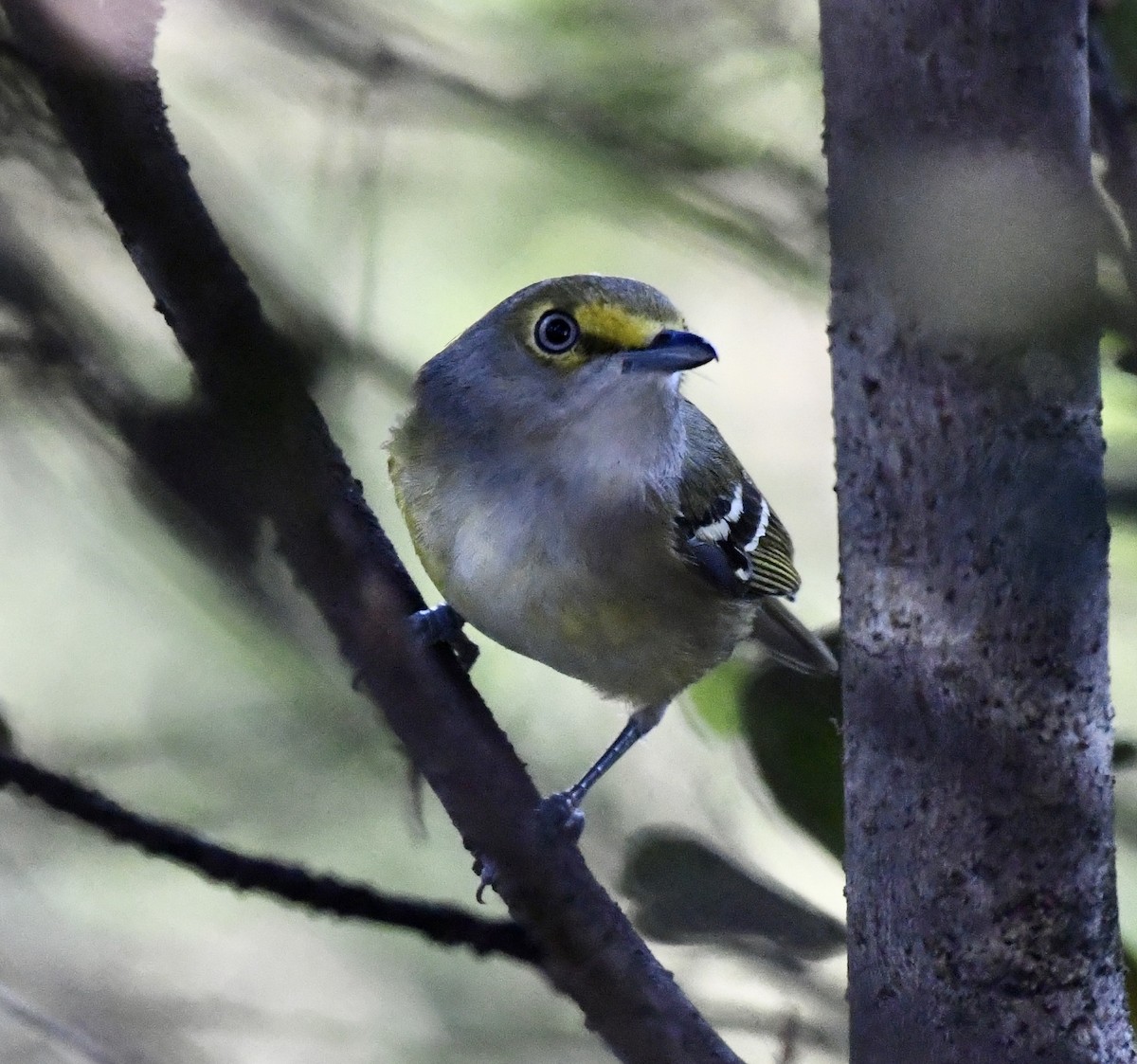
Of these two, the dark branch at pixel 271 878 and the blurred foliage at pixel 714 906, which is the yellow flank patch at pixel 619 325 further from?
the dark branch at pixel 271 878

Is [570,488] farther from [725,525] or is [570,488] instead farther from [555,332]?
[725,525]

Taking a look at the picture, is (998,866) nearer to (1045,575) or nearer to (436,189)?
(1045,575)

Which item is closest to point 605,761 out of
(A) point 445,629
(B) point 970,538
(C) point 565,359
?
(A) point 445,629

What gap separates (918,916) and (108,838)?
699 mm

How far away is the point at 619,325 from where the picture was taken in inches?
85.0

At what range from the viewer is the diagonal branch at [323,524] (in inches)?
36.3

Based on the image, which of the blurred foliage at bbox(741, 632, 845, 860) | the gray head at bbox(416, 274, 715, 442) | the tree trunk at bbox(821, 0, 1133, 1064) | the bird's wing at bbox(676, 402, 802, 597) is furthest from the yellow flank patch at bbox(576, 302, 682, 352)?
the tree trunk at bbox(821, 0, 1133, 1064)

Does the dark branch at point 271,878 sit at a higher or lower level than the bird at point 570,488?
lower

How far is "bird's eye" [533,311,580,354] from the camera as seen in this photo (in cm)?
223

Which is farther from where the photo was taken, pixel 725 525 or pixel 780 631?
pixel 780 631

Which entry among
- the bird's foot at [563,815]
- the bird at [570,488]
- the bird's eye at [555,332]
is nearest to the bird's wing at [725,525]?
the bird at [570,488]

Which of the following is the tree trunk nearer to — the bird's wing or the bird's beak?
the bird's beak

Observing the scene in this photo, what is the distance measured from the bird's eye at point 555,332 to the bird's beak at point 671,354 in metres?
0.11

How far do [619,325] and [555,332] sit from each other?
5.1 inches
